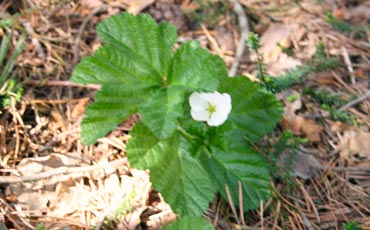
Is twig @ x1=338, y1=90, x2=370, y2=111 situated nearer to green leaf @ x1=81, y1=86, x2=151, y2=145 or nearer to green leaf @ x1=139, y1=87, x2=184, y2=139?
green leaf @ x1=139, y1=87, x2=184, y2=139

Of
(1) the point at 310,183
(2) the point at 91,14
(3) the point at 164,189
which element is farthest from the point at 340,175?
(2) the point at 91,14

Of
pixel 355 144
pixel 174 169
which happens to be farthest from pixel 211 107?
pixel 355 144

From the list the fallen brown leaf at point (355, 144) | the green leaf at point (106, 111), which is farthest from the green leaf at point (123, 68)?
the fallen brown leaf at point (355, 144)

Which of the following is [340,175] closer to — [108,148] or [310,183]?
[310,183]

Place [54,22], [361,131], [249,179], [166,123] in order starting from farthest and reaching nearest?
[54,22] → [361,131] → [249,179] → [166,123]

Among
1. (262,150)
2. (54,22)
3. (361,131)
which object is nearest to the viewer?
(262,150)

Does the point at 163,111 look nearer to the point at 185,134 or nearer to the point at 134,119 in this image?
the point at 185,134
